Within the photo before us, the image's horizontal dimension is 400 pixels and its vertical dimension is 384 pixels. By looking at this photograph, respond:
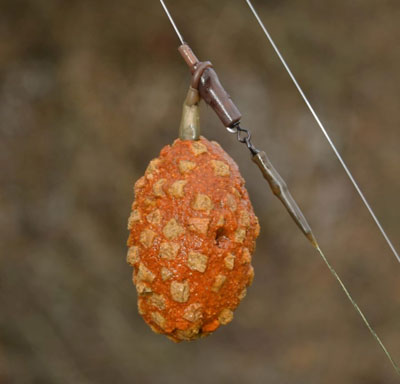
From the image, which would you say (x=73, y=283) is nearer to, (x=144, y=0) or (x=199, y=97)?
(x=144, y=0)

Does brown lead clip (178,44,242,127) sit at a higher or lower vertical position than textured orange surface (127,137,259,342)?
higher

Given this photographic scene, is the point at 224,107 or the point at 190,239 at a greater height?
the point at 224,107

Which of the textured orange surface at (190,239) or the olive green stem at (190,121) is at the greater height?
the olive green stem at (190,121)

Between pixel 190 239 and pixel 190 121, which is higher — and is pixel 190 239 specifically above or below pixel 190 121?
below

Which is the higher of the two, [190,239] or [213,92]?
[213,92]

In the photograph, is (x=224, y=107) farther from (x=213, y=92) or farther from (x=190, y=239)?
(x=190, y=239)

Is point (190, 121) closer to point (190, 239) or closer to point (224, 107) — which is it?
point (224, 107)

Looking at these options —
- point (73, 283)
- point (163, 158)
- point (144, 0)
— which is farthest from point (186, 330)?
point (144, 0)

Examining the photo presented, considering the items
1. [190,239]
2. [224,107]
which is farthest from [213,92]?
[190,239]

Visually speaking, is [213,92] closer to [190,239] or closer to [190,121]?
[190,121]
